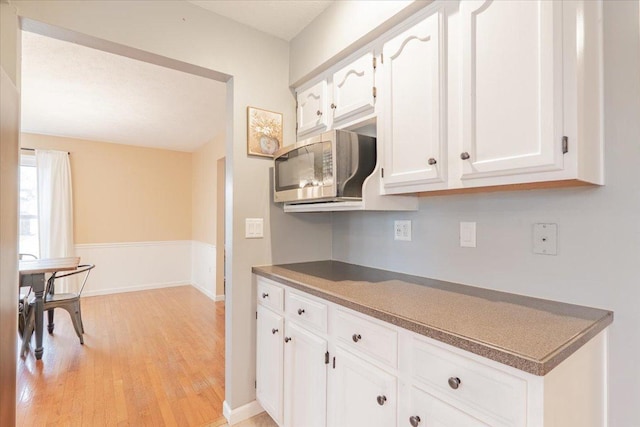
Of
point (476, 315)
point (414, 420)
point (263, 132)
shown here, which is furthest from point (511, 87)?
point (263, 132)

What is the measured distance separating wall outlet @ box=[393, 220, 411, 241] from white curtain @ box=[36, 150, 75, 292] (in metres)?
4.94

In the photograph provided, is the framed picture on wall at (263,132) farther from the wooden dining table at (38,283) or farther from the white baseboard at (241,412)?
the wooden dining table at (38,283)

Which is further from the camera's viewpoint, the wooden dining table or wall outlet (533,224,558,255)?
the wooden dining table

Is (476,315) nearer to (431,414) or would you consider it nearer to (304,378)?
(431,414)

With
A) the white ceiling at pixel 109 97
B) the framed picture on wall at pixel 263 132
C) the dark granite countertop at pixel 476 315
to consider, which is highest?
the white ceiling at pixel 109 97

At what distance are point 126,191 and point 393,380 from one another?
533cm

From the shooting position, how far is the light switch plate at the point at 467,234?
138 centimetres

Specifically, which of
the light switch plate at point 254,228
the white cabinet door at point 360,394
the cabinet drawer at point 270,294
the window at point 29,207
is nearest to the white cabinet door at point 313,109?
the light switch plate at point 254,228

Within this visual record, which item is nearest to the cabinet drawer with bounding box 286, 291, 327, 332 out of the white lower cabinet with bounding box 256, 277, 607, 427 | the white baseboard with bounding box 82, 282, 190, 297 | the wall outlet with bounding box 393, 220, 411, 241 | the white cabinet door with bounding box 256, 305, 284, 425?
the white lower cabinet with bounding box 256, 277, 607, 427

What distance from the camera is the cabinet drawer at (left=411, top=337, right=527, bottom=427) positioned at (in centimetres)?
74

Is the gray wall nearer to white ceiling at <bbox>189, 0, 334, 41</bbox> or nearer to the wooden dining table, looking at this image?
white ceiling at <bbox>189, 0, 334, 41</bbox>

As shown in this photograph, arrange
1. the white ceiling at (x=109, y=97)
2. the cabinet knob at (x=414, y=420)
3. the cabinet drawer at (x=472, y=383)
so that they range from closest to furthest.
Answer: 1. the cabinet drawer at (x=472, y=383)
2. the cabinet knob at (x=414, y=420)
3. the white ceiling at (x=109, y=97)

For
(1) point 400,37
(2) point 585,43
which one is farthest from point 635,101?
(1) point 400,37

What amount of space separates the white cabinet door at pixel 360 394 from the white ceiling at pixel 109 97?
2556 mm
